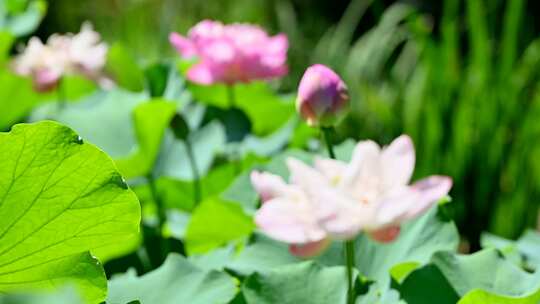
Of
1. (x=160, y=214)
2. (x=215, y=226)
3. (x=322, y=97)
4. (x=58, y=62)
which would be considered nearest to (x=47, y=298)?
(x=322, y=97)

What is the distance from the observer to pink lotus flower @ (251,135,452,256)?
30.6 inches

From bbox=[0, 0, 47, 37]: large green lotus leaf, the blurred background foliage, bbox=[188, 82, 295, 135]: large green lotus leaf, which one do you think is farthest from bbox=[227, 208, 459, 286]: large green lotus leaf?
the blurred background foliage

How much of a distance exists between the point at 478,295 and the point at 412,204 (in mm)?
80

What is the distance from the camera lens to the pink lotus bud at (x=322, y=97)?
38.2 inches

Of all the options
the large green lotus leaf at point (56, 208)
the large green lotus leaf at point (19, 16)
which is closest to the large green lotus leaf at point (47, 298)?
the large green lotus leaf at point (56, 208)

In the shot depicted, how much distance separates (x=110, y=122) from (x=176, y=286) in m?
0.61

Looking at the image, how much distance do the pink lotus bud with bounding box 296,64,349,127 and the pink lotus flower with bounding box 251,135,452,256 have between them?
0.46 feet

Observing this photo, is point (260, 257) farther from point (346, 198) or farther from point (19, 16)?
point (19, 16)

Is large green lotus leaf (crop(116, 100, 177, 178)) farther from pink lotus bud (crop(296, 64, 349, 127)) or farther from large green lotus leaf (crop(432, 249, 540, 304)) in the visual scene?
large green lotus leaf (crop(432, 249, 540, 304))

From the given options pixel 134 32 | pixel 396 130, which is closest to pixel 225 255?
pixel 396 130

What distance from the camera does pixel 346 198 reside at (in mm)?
781

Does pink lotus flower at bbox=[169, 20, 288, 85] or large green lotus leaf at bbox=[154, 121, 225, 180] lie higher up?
pink lotus flower at bbox=[169, 20, 288, 85]

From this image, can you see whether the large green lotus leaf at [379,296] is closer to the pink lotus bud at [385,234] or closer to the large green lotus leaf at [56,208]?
the pink lotus bud at [385,234]

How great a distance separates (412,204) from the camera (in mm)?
780
